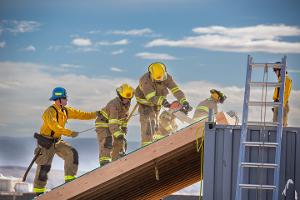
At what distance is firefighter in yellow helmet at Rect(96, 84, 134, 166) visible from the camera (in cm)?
1744

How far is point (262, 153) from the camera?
540 inches

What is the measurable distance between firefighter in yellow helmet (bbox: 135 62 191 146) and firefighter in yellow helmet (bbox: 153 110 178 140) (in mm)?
799

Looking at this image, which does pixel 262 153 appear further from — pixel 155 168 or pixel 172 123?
pixel 172 123

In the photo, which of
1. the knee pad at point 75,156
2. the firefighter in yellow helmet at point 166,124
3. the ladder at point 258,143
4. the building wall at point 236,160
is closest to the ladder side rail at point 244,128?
the ladder at point 258,143

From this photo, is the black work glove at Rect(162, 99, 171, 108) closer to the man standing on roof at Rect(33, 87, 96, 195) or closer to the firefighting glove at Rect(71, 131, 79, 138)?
the man standing on roof at Rect(33, 87, 96, 195)

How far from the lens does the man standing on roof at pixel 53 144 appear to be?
53.2 feet

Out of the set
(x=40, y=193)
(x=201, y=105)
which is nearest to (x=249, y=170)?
(x=40, y=193)

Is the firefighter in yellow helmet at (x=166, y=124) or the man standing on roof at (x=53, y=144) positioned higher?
the firefighter in yellow helmet at (x=166, y=124)

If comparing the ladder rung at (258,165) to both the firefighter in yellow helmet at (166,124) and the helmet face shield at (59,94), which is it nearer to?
the helmet face shield at (59,94)

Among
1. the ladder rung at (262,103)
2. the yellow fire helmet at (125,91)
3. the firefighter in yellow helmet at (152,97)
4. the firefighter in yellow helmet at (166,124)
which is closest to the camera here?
the ladder rung at (262,103)

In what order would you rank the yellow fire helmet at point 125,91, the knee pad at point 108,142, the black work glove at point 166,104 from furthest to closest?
the black work glove at point 166,104, the knee pad at point 108,142, the yellow fire helmet at point 125,91

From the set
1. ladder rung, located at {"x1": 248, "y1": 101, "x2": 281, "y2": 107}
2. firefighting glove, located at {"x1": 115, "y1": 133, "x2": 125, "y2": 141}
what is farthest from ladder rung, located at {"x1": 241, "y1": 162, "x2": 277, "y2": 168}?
firefighting glove, located at {"x1": 115, "y1": 133, "x2": 125, "y2": 141}

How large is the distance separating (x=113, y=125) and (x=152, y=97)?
1.09m

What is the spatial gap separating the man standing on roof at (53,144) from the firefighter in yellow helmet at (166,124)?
313 centimetres
